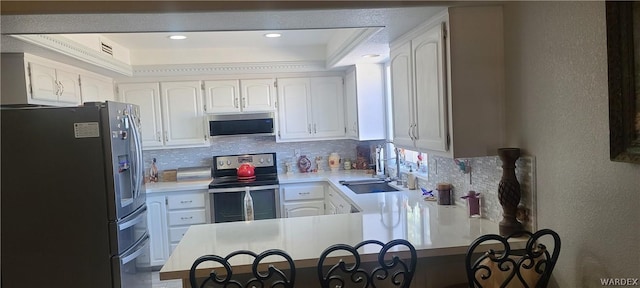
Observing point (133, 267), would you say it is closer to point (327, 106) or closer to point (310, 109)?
point (310, 109)

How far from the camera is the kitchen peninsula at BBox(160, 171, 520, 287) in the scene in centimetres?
192

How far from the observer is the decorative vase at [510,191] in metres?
1.96

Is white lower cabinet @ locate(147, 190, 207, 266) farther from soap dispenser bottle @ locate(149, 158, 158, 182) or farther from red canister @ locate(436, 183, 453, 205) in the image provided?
red canister @ locate(436, 183, 453, 205)

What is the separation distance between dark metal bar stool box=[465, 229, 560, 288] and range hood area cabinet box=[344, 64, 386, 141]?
2.51 m

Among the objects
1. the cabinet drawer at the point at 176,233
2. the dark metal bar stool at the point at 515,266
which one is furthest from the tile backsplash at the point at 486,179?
the cabinet drawer at the point at 176,233

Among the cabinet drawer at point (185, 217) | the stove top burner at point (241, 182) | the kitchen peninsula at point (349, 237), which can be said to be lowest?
the cabinet drawer at point (185, 217)

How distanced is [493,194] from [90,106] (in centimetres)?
248

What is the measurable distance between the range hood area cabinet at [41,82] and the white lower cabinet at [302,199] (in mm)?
2046

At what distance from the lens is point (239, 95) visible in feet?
15.0

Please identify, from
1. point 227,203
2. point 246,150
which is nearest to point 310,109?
point 246,150

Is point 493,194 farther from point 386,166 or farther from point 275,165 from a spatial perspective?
point 275,165

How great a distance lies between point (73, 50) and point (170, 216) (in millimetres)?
1917

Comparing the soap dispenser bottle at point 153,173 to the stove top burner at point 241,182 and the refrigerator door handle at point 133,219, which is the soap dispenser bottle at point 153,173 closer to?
the stove top burner at point 241,182

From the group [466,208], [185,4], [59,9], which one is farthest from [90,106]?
[466,208]
